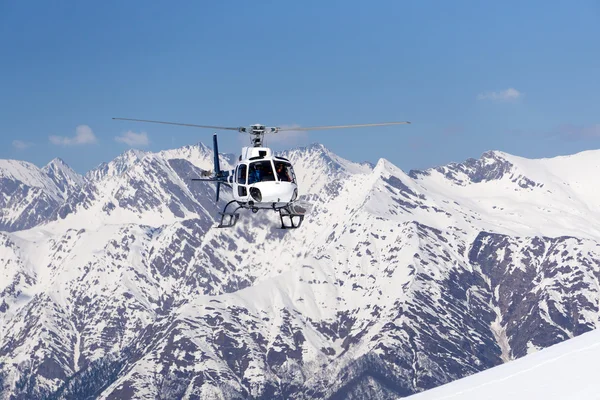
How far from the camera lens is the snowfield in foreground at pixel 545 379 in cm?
3503

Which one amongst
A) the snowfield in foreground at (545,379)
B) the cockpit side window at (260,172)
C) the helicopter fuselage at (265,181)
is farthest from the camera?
the cockpit side window at (260,172)

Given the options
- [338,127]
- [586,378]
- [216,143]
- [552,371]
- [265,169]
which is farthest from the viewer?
[216,143]

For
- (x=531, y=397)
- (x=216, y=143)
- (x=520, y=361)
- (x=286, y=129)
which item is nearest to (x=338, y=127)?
(x=286, y=129)

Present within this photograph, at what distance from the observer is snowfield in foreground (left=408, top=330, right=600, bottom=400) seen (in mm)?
35031

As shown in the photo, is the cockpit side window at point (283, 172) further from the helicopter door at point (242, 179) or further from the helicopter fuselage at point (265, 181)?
the helicopter door at point (242, 179)

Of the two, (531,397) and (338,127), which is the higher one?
(338,127)

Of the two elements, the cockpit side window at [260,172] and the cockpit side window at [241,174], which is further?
the cockpit side window at [241,174]

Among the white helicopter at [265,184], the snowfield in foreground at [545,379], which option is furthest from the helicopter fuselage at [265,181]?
the snowfield in foreground at [545,379]

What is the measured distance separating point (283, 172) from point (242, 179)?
4537 millimetres

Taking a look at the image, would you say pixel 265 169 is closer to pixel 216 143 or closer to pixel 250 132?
pixel 250 132

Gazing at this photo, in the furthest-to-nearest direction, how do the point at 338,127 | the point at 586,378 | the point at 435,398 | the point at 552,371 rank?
1. the point at 338,127
2. the point at 435,398
3. the point at 552,371
4. the point at 586,378

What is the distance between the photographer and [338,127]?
299ft

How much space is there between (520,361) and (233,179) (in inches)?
2560

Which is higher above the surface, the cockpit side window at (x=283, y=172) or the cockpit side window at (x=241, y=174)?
the cockpit side window at (x=241, y=174)
